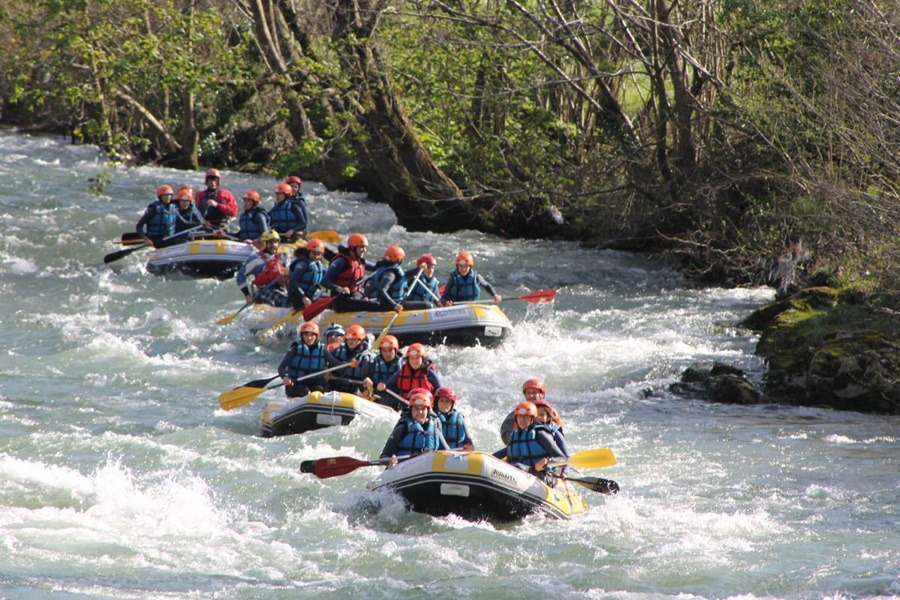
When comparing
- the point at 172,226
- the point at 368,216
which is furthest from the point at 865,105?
the point at 368,216

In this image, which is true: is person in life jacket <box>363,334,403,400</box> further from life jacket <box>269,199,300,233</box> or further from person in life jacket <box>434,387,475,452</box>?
life jacket <box>269,199,300,233</box>

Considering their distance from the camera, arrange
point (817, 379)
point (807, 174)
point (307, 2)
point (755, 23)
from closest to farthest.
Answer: point (817, 379)
point (807, 174)
point (755, 23)
point (307, 2)

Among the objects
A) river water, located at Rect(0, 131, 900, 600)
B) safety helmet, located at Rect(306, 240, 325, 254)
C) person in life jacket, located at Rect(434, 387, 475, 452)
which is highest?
safety helmet, located at Rect(306, 240, 325, 254)

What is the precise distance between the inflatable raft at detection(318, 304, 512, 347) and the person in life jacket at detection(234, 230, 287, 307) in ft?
7.17

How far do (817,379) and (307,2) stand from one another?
58.3 ft

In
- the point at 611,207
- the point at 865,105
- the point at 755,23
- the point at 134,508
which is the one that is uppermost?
the point at 755,23

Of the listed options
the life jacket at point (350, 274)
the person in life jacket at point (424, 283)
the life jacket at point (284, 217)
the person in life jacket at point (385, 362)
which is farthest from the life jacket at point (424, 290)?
the life jacket at point (284, 217)

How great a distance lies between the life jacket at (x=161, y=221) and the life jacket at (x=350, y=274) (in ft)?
16.3

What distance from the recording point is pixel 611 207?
2189 centimetres

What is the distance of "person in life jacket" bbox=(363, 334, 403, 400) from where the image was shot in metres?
13.1

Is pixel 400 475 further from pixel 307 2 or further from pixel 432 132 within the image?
pixel 307 2

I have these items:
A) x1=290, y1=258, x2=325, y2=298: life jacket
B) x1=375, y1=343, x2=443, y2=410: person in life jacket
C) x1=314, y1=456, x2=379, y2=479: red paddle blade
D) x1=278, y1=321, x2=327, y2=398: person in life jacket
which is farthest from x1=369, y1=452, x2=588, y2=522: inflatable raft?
x1=290, y1=258, x2=325, y2=298: life jacket

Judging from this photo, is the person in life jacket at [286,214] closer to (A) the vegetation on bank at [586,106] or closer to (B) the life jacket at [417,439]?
(A) the vegetation on bank at [586,106]

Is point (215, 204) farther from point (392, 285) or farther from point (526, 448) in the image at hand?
point (526, 448)
